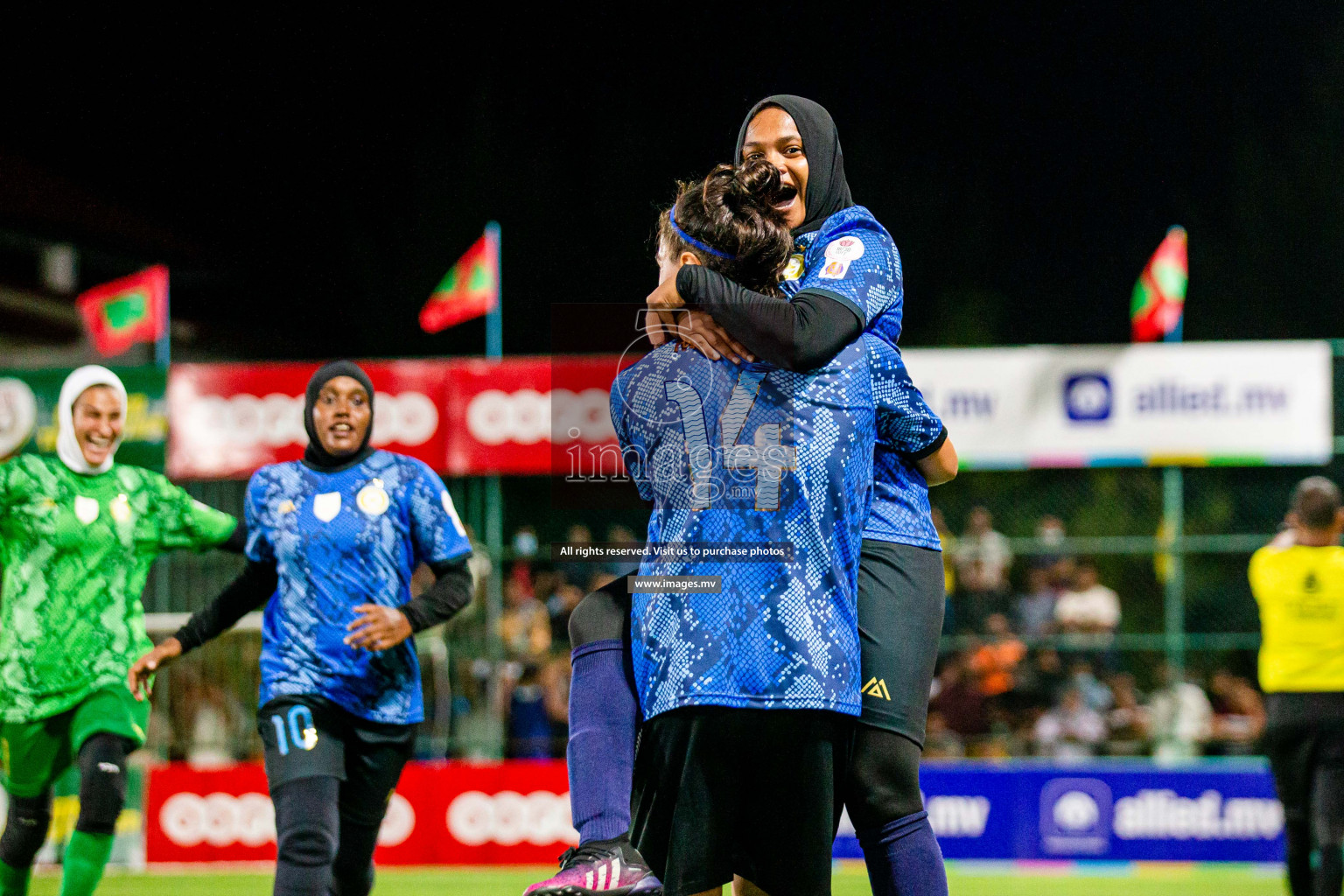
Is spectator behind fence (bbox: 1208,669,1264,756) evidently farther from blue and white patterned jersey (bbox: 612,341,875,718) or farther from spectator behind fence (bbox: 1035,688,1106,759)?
blue and white patterned jersey (bbox: 612,341,875,718)

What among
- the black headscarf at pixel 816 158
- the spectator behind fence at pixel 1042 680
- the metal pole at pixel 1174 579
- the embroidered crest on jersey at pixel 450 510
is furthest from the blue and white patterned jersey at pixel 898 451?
the spectator behind fence at pixel 1042 680

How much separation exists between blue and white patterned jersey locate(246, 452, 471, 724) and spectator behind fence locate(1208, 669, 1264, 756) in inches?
317

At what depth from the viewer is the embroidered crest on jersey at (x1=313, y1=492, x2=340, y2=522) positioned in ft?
16.1

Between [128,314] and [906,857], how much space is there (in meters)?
10.8

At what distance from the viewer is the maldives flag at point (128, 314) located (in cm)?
1222

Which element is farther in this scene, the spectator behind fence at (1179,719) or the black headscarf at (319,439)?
the spectator behind fence at (1179,719)

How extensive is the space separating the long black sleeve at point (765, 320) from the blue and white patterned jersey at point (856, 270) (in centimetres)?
11

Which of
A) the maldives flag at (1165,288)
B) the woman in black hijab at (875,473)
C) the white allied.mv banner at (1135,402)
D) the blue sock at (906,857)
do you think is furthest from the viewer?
the maldives flag at (1165,288)

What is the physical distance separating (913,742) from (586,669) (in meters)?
0.80

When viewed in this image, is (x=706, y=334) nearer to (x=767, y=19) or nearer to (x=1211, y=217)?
(x=767, y=19)

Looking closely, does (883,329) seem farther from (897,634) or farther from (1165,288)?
(1165,288)

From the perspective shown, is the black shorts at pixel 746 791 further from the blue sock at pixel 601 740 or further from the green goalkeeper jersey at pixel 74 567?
the green goalkeeper jersey at pixel 74 567

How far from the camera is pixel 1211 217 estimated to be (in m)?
28.1

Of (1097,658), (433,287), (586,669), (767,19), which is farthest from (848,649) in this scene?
(433,287)
